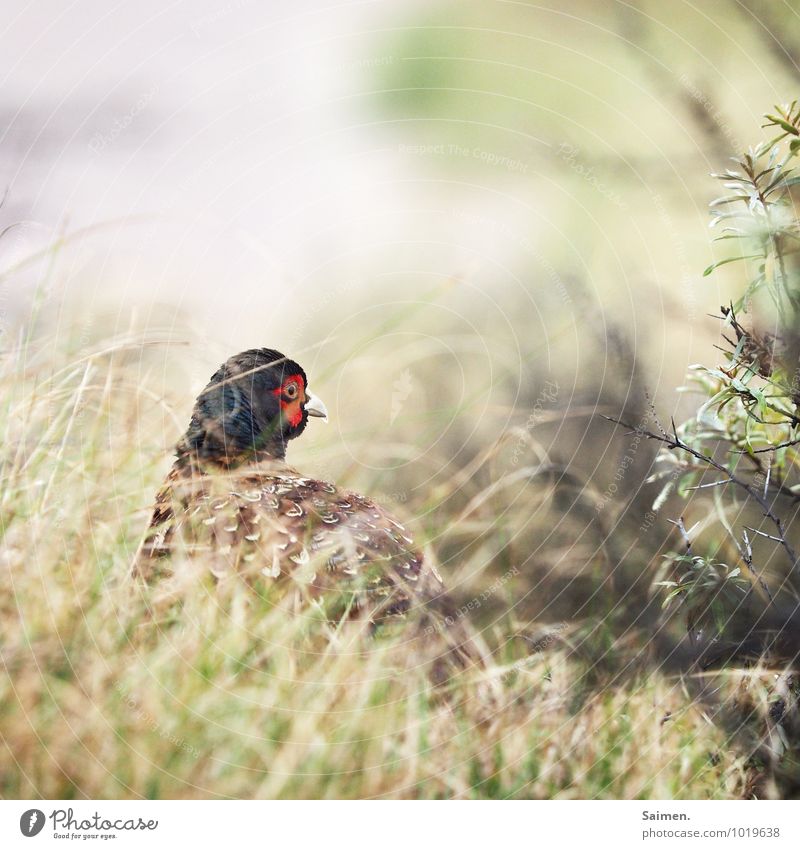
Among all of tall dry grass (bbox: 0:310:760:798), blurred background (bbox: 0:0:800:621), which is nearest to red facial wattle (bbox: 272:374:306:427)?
blurred background (bbox: 0:0:800:621)

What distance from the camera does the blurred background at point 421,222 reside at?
1960 mm

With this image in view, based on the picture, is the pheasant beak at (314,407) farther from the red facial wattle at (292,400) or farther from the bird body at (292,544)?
the bird body at (292,544)

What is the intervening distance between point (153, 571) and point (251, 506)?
23cm

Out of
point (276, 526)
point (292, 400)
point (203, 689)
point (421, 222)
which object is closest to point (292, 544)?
point (276, 526)

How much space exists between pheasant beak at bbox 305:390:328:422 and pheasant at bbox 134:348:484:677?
44 mm

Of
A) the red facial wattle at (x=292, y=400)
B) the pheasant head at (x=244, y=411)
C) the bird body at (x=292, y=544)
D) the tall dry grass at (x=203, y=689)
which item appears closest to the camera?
the tall dry grass at (x=203, y=689)

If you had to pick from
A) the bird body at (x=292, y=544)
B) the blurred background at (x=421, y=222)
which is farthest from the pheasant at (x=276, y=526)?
the blurred background at (x=421, y=222)

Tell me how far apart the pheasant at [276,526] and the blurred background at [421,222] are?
0.38ft

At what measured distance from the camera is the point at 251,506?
70.7 inches

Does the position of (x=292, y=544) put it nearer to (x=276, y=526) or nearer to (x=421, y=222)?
(x=276, y=526)

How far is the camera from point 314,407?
2.11 m

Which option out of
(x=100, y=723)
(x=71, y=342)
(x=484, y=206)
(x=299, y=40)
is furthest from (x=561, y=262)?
(x=100, y=723)

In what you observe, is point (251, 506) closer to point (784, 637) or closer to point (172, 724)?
point (172, 724)

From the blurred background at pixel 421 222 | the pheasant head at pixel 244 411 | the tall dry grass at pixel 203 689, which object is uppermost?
the blurred background at pixel 421 222
